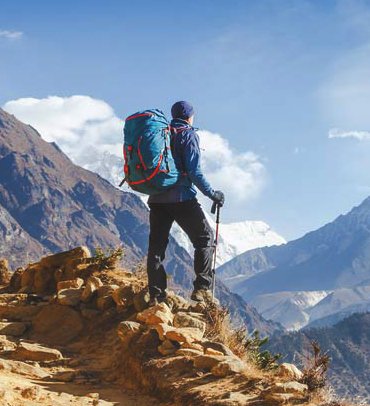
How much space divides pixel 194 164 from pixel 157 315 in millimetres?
2283

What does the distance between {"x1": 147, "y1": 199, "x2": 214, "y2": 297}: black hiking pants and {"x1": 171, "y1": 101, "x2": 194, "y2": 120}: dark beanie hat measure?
4.55 feet

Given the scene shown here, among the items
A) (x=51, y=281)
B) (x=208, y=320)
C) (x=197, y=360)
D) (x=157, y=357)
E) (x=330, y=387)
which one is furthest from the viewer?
(x=51, y=281)

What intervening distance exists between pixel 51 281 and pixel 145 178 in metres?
5.14

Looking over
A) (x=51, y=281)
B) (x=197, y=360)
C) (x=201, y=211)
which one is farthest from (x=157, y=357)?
(x=51, y=281)

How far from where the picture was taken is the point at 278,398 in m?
5.39

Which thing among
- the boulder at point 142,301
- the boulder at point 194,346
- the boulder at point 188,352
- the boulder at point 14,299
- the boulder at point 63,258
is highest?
the boulder at point 63,258

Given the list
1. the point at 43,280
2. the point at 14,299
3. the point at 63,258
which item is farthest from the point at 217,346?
the point at 63,258

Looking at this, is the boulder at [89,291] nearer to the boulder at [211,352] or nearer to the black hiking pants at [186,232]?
the black hiking pants at [186,232]

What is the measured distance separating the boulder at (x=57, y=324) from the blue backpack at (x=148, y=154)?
2799mm

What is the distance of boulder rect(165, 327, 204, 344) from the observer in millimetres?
7477

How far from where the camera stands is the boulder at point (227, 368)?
20.8 feet

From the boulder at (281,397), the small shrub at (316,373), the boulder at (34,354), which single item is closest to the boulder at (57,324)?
the boulder at (34,354)

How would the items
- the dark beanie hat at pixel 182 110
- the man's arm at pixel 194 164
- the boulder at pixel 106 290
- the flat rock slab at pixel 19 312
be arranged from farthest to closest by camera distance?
1. the flat rock slab at pixel 19 312
2. the boulder at pixel 106 290
3. the dark beanie hat at pixel 182 110
4. the man's arm at pixel 194 164

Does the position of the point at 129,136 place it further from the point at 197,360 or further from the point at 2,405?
the point at 2,405
